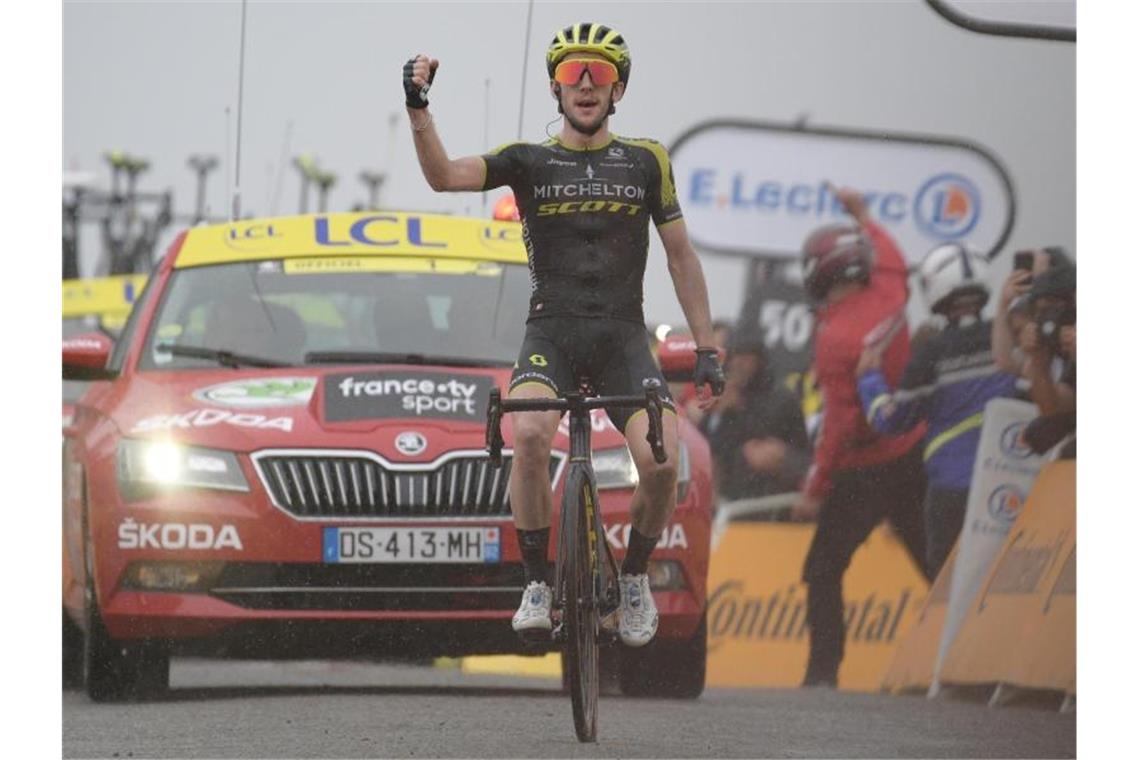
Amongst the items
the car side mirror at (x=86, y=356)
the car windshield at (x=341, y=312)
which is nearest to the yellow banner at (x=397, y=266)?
the car windshield at (x=341, y=312)

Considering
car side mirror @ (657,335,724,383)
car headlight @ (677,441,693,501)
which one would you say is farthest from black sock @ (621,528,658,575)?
car headlight @ (677,441,693,501)

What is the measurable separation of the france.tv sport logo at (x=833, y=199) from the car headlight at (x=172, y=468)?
4.48 meters

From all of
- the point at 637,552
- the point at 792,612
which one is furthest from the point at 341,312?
the point at 792,612

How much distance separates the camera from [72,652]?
1040cm

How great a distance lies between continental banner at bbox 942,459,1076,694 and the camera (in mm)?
11305

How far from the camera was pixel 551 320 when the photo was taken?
7.82m

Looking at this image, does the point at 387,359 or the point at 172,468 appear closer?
the point at 172,468

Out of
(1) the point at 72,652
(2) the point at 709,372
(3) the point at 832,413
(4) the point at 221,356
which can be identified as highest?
(2) the point at 709,372

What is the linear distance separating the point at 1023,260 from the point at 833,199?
919mm

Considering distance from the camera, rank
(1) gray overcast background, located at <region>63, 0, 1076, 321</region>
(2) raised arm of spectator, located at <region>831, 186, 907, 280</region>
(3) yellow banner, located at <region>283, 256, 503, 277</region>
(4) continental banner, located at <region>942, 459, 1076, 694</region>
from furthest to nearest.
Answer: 1. (2) raised arm of spectator, located at <region>831, 186, 907, 280</region>
2. (4) continental banner, located at <region>942, 459, 1076, 694</region>
3. (1) gray overcast background, located at <region>63, 0, 1076, 321</region>
4. (3) yellow banner, located at <region>283, 256, 503, 277</region>

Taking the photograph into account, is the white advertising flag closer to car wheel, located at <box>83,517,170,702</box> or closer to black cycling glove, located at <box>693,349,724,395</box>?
car wheel, located at <box>83,517,170,702</box>

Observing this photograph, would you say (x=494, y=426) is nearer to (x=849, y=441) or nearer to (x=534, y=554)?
(x=534, y=554)

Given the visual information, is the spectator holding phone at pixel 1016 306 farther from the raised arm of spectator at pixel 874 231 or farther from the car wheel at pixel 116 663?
the car wheel at pixel 116 663

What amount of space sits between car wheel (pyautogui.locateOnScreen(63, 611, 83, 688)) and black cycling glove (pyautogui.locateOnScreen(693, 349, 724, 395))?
332 cm
